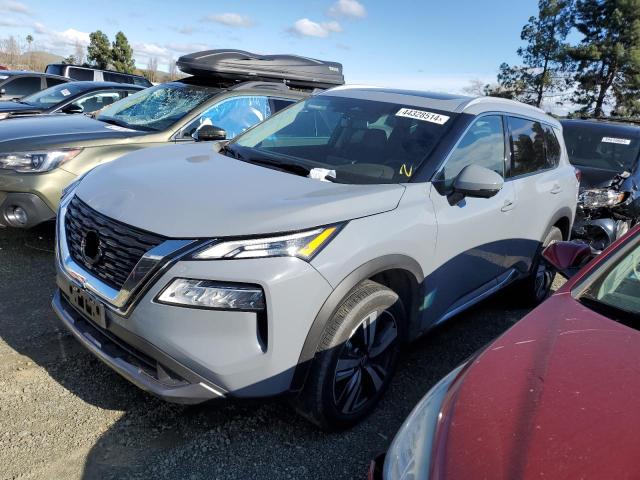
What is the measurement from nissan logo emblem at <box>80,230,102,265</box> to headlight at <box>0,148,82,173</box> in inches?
83.2

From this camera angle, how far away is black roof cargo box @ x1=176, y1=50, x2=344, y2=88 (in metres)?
5.68

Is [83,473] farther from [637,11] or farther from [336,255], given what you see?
[637,11]

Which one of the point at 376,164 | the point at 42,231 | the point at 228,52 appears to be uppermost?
the point at 228,52

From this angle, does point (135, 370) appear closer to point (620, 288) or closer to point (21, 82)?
point (620, 288)

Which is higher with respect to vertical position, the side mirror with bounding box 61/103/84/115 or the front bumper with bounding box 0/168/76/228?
the side mirror with bounding box 61/103/84/115

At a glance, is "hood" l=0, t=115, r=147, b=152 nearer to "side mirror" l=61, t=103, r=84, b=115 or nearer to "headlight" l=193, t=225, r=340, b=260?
"side mirror" l=61, t=103, r=84, b=115

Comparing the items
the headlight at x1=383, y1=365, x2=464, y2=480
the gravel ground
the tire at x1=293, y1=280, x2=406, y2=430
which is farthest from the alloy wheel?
the headlight at x1=383, y1=365, x2=464, y2=480

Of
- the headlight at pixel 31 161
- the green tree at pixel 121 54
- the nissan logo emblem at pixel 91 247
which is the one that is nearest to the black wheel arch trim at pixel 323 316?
the nissan logo emblem at pixel 91 247

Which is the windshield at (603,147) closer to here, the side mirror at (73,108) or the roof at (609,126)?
the roof at (609,126)

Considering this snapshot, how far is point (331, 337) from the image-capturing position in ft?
7.88

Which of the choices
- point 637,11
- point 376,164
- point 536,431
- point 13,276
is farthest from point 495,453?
point 637,11

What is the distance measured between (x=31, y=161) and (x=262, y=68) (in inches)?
122

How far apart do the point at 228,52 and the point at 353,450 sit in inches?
192

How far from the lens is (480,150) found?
11.1 feet
